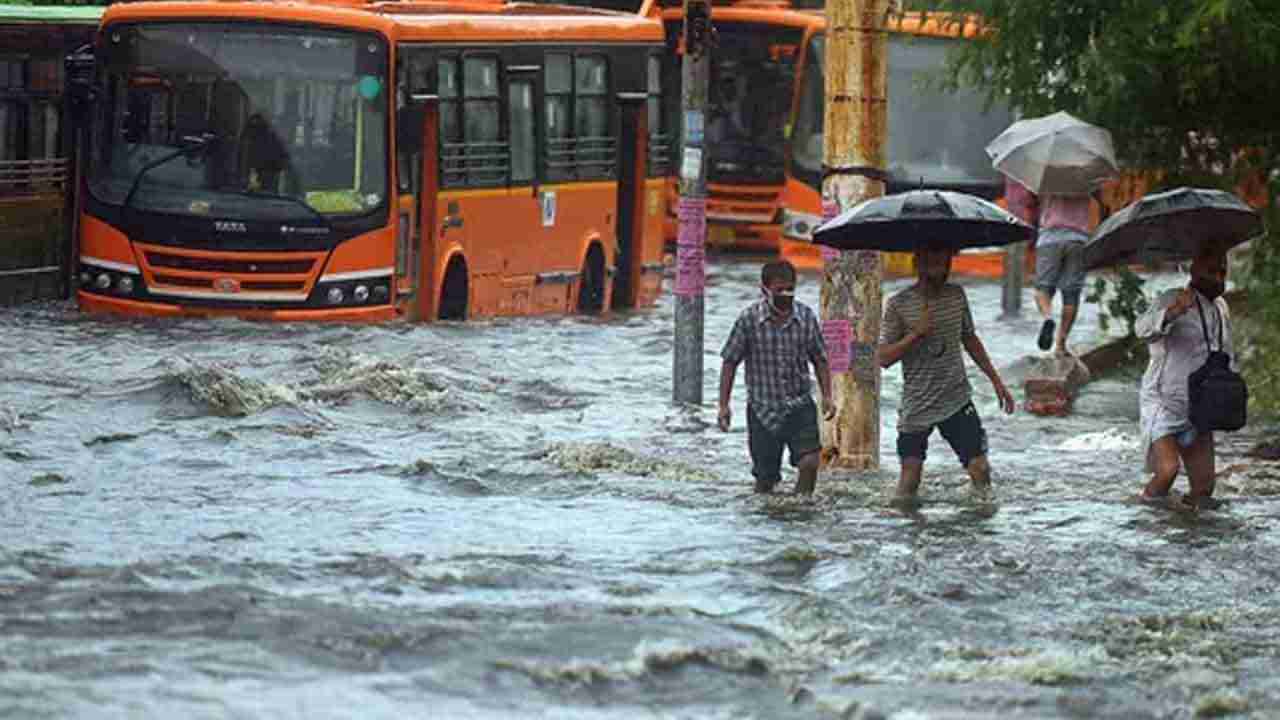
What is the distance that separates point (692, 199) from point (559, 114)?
8768 mm

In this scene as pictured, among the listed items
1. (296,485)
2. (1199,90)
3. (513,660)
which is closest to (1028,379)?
(1199,90)

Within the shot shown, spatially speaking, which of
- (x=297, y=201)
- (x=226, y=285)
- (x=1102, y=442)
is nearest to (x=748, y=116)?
(x=297, y=201)

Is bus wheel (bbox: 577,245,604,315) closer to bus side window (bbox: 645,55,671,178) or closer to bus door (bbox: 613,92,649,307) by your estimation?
bus door (bbox: 613,92,649,307)

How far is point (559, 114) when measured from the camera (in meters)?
30.5

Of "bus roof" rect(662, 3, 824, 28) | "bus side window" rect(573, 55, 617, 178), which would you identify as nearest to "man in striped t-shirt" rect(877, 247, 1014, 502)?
"bus side window" rect(573, 55, 617, 178)

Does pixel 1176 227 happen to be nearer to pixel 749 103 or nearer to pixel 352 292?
pixel 352 292

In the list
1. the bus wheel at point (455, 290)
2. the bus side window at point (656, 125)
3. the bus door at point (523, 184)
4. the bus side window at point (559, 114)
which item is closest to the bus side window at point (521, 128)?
the bus door at point (523, 184)

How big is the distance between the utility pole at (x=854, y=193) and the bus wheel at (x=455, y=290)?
1050cm

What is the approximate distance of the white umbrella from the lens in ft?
73.7

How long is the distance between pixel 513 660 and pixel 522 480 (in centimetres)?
605

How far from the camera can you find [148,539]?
14.9 metres

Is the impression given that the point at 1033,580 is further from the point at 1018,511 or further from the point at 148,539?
the point at 148,539

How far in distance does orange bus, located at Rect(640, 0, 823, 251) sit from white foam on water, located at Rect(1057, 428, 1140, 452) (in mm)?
17926

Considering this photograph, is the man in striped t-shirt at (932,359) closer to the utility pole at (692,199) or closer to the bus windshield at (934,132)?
the utility pole at (692,199)
